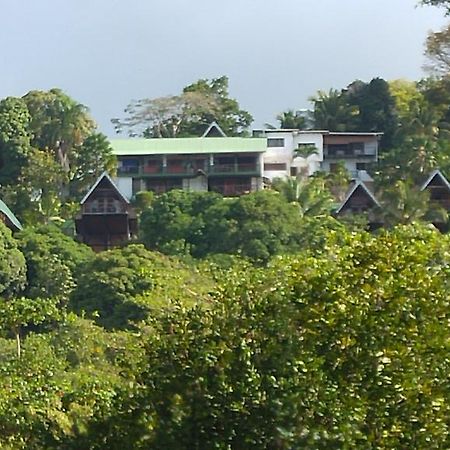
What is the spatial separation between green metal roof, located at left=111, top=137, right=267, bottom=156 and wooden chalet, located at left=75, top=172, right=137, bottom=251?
144 inches

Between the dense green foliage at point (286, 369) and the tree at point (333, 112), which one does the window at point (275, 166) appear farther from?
the dense green foliage at point (286, 369)

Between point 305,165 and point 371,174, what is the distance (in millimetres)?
3054

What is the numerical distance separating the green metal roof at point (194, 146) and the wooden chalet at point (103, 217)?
3.65m

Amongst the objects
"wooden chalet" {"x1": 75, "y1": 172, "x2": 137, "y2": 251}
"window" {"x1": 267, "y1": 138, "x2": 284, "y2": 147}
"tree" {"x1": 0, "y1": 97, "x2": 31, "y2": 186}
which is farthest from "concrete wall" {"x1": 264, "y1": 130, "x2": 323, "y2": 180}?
"tree" {"x1": 0, "y1": 97, "x2": 31, "y2": 186}

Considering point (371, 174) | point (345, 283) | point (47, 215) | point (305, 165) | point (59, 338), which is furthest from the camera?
point (305, 165)

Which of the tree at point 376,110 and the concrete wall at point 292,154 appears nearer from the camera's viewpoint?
the concrete wall at point 292,154

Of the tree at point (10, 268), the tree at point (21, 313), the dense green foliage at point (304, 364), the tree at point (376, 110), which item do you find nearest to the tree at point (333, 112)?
the tree at point (376, 110)

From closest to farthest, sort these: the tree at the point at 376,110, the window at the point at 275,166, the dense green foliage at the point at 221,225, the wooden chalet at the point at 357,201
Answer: the dense green foliage at the point at 221,225
the wooden chalet at the point at 357,201
the window at the point at 275,166
the tree at the point at 376,110

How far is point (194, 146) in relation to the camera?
32.1 metres

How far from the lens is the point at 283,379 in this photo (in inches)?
195

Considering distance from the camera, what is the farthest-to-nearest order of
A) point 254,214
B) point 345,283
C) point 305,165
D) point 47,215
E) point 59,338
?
point 305,165 → point 47,215 → point 254,214 → point 59,338 → point 345,283

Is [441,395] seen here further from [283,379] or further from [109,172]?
[109,172]

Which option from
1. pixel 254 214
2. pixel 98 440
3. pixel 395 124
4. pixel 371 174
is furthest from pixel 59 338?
pixel 395 124

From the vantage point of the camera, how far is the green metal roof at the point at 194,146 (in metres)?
31.7
